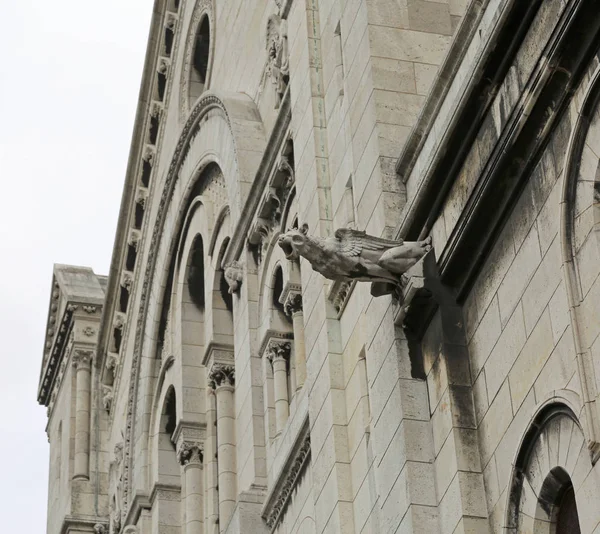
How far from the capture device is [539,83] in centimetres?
1571

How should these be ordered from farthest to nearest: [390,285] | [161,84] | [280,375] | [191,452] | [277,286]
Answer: [161,84], [191,452], [277,286], [280,375], [390,285]

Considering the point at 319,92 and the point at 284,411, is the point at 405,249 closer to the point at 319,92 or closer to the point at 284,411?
the point at 319,92

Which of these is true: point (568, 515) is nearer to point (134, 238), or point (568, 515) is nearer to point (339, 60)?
point (339, 60)

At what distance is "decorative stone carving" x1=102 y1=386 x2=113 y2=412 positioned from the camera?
41125 mm

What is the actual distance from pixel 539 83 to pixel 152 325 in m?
20.8

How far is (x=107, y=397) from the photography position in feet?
135

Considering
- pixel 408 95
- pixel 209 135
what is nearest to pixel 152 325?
pixel 209 135

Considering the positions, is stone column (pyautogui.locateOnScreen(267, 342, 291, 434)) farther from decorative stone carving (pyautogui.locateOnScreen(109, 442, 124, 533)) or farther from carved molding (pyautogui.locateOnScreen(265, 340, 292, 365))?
decorative stone carving (pyautogui.locateOnScreen(109, 442, 124, 533))

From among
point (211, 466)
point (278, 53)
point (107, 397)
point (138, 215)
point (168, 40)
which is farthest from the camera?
point (107, 397)

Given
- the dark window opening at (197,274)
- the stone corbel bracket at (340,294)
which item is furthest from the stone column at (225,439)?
the stone corbel bracket at (340,294)

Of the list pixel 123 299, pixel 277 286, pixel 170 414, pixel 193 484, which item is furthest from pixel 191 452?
pixel 123 299

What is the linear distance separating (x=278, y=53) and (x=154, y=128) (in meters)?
11.9

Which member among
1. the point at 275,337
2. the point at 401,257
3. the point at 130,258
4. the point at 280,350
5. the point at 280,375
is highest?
the point at 130,258

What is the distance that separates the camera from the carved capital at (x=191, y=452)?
30.8 metres
